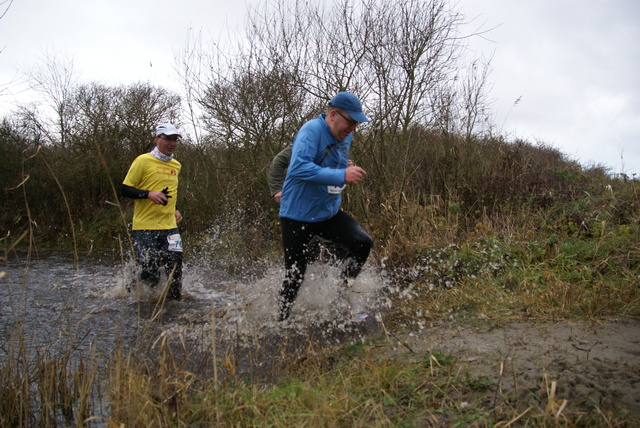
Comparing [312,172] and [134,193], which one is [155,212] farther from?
[312,172]

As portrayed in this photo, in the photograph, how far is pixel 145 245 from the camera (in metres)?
5.75

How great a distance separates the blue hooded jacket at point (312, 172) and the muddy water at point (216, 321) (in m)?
0.77

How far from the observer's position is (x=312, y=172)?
4.16 meters

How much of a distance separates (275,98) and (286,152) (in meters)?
5.05

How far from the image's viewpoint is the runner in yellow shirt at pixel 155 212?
226 inches

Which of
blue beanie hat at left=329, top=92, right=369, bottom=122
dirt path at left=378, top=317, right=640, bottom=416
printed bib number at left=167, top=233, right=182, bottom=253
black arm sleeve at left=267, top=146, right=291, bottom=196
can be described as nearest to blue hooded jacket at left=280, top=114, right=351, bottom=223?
blue beanie hat at left=329, top=92, right=369, bottom=122

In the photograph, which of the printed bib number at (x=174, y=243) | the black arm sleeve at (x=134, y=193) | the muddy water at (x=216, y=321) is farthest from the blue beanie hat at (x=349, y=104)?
the printed bib number at (x=174, y=243)

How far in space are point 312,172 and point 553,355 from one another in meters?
2.11

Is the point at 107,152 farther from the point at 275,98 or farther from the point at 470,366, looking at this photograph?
the point at 470,366

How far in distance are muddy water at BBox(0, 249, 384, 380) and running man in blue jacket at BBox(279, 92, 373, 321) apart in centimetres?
39

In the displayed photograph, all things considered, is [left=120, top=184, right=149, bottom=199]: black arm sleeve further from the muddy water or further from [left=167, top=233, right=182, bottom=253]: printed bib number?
the muddy water

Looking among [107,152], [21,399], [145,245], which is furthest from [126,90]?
[21,399]

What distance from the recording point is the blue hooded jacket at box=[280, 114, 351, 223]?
4238 millimetres

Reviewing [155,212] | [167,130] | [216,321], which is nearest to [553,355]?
[216,321]
